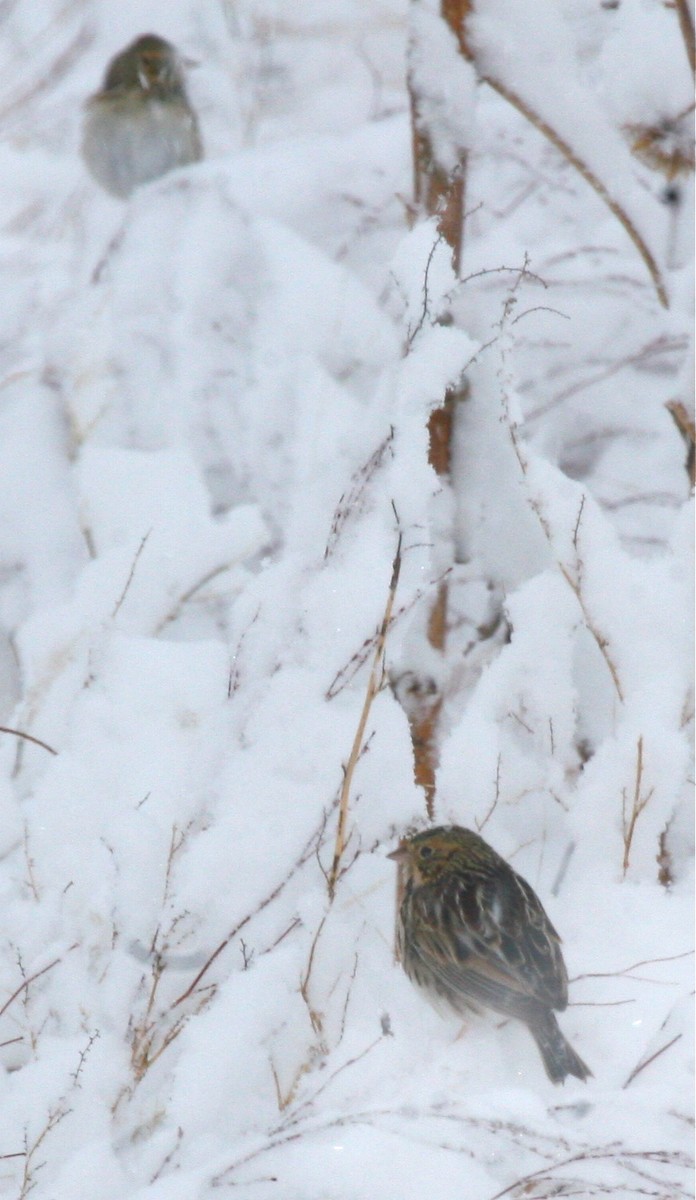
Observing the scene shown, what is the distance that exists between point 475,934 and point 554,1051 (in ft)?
1.42


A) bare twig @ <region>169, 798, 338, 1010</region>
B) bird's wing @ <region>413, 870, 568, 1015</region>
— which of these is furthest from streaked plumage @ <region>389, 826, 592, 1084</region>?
bare twig @ <region>169, 798, 338, 1010</region>

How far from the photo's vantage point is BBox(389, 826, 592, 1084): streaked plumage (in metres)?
1.87

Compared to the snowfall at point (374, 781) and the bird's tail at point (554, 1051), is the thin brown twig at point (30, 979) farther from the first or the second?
the bird's tail at point (554, 1051)

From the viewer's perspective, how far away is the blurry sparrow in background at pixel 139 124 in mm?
5020

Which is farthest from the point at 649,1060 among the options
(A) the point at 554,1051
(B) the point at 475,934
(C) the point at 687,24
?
(C) the point at 687,24

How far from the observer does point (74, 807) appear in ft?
6.89

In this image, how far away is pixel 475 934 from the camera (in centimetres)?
216

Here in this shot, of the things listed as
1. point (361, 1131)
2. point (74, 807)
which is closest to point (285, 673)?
point (74, 807)

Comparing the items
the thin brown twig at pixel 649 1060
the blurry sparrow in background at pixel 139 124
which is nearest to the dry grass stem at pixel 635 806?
the thin brown twig at pixel 649 1060

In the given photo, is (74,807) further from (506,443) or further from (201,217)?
(201,217)

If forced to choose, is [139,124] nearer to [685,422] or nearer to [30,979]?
[685,422]

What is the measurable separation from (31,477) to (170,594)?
1.33 m

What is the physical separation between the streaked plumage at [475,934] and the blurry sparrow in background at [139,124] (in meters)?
3.78

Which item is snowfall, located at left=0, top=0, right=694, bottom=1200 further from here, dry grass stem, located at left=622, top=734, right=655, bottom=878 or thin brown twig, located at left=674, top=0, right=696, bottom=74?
thin brown twig, located at left=674, top=0, right=696, bottom=74
